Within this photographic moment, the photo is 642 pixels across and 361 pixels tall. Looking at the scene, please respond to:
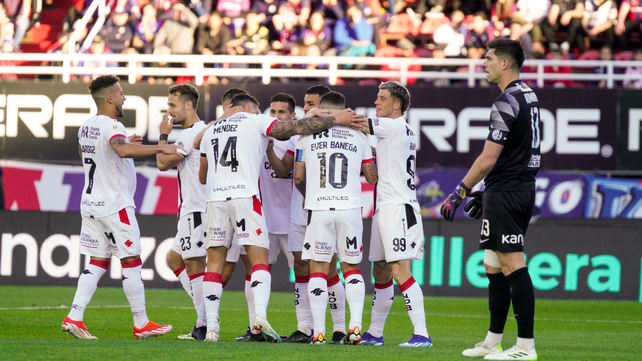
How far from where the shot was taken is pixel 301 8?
699 inches

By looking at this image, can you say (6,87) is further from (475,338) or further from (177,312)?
(475,338)

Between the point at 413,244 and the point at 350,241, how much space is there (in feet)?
1.79

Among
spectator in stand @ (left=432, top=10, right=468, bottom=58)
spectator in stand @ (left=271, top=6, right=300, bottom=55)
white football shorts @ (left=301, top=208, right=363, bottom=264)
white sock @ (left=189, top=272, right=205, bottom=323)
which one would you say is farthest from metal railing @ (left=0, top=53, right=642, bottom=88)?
white football shorts @ (left=301, top=208, right=363, bottom=264)

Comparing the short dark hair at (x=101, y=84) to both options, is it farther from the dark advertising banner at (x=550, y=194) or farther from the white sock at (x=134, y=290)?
the dark advertising banner at (x=550, y=194)

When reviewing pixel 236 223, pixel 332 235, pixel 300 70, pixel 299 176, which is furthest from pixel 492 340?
pixel 300 70

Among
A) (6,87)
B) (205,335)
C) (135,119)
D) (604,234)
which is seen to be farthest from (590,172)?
(6,87)

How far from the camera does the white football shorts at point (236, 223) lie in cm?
675

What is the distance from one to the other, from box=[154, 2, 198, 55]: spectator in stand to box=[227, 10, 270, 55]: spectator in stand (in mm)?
878

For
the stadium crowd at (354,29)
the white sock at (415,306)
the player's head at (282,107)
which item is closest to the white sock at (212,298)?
the white sock at (415,306)

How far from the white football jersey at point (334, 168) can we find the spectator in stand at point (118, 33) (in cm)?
1079

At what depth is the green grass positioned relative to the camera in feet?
18.4

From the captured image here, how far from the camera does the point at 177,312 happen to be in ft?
33.1

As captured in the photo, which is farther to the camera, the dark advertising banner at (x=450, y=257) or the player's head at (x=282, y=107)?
the dark advertising banner at (x=450, y=257)

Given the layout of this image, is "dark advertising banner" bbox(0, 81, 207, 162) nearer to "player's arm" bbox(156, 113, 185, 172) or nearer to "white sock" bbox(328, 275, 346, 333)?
"player's arm" bbox(156, 113, 185, 172)
